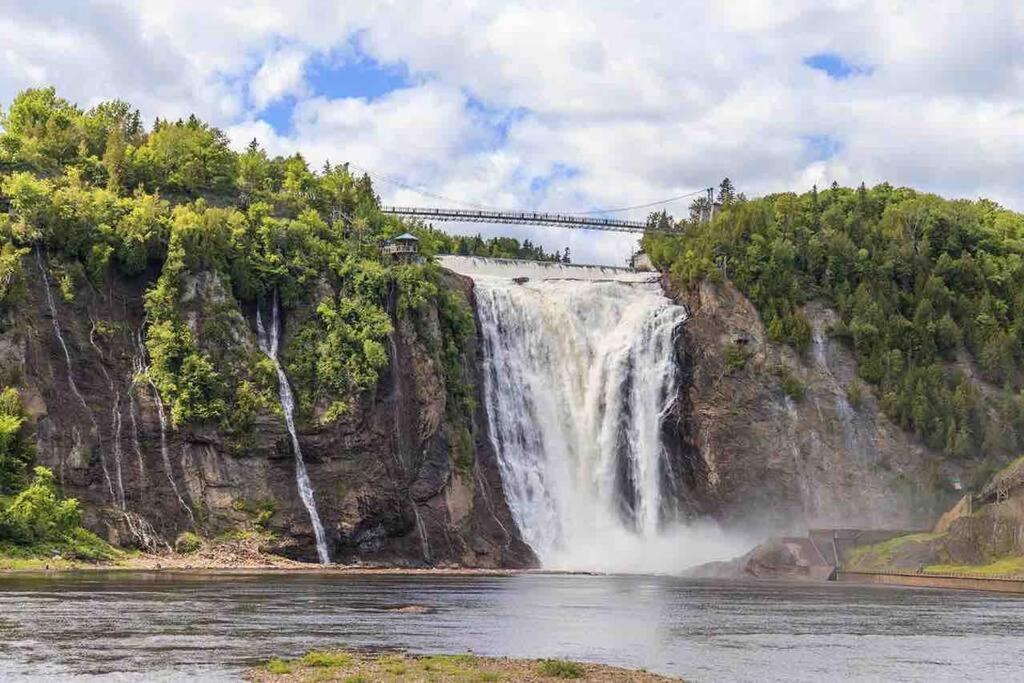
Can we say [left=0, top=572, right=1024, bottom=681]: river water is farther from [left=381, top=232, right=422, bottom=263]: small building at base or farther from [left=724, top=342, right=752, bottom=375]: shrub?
[left=724, top=342, right=752, bottom=375]: shrub

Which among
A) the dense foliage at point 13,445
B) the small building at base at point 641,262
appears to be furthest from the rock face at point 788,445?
the dense foliage at point 13,445

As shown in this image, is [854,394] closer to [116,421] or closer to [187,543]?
[187,543]

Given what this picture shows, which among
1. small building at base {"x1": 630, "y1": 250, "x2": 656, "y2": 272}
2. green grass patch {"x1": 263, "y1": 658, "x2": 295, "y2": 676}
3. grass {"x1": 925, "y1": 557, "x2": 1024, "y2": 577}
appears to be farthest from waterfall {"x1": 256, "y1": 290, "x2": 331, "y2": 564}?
green grass patch {"x1": 263, "y1": 658, "x2": 295, "y2": 676}

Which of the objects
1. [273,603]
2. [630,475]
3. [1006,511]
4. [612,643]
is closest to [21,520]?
[273,603]

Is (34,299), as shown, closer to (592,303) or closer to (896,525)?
(592,303)

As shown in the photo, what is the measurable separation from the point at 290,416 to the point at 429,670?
7095cm

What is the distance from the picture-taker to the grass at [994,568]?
10704cm

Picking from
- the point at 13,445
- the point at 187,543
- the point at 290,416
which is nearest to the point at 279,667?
the point at 13,445

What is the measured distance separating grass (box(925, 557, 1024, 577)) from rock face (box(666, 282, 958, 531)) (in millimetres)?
24575

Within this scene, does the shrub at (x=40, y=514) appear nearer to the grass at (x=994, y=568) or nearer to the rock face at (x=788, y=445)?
the rock face at (x=788, y=445)

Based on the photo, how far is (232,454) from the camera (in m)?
115

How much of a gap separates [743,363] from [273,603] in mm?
79156

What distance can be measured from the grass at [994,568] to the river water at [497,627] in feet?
28.2

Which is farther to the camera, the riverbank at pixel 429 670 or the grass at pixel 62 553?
the grass at pixel 62 553
